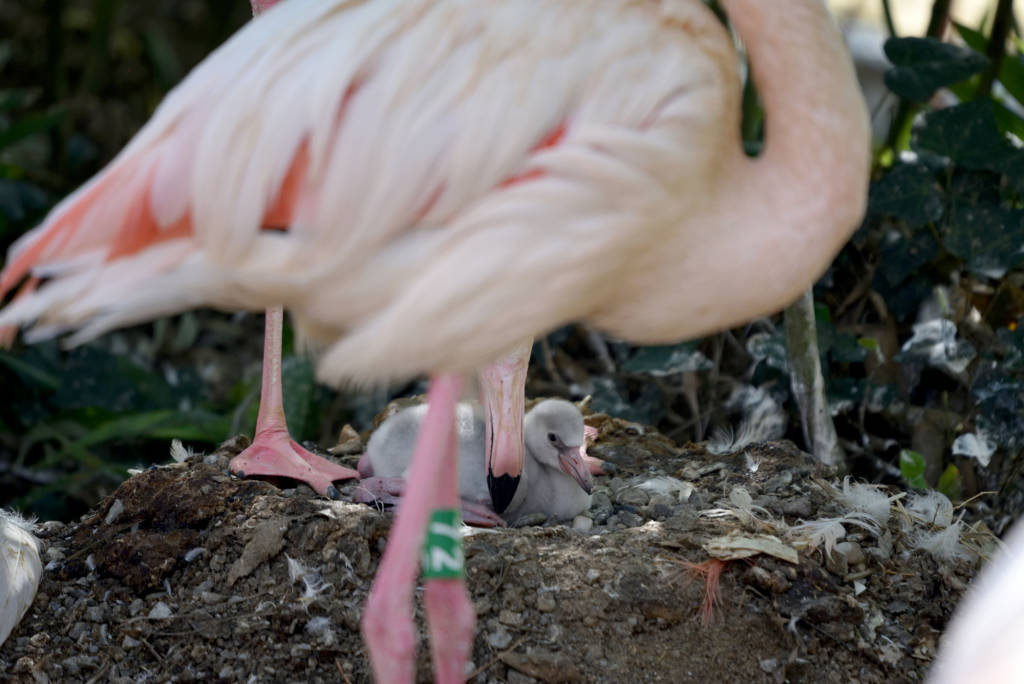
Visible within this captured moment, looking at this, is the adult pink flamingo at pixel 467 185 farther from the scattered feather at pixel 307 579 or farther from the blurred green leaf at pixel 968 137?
the blurred green leaf at pixel 968 137

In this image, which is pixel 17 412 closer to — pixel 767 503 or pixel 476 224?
pixel 767 503

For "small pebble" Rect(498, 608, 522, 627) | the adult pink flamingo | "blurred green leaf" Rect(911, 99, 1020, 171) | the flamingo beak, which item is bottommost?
the flamingo beak

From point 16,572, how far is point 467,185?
153 cm

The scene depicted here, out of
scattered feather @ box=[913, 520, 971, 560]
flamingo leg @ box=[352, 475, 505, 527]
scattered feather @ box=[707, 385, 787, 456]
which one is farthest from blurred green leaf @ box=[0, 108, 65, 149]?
scattered feather @ box=[913, 520, 971, 560]

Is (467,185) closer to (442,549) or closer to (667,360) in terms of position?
(442,549)

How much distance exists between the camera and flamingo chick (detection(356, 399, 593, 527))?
3.21 meters

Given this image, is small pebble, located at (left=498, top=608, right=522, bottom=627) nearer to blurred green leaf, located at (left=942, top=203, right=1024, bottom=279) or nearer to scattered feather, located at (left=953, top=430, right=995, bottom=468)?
scattered feather, located at (left=953, top=430, right=995, bottom=468)

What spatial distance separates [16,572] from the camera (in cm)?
275

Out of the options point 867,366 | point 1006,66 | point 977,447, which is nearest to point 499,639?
point 977,447

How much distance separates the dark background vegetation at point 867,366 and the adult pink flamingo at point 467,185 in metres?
1.70

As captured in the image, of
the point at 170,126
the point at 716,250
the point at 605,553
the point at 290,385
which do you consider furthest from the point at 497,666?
the point at 290,385

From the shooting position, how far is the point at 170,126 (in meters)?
2.07

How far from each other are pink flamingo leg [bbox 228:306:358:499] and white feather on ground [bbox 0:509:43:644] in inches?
21.7

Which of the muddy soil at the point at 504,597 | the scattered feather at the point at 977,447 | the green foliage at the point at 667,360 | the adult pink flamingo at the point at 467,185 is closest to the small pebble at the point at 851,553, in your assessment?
the muddy soil at the point at 504,597
